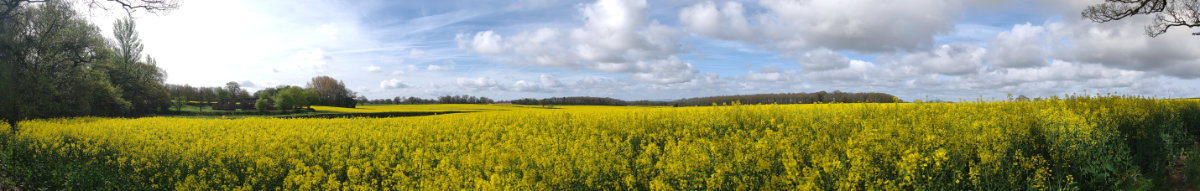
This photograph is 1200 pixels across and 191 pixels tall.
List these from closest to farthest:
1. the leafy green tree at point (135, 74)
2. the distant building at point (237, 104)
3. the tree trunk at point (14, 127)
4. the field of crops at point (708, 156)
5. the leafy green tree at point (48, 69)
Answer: the field of crops at point (708, 156) < the tree trunk at point (14, 127) < the leafy green tree at point (48, 69) < the leafy green tree at point (135, 74) < the distant building at point (237, 104)

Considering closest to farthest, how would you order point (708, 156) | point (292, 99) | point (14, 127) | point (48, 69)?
point (708, 156)
point (14, 127)
point (48, 69)
point (292, 99)

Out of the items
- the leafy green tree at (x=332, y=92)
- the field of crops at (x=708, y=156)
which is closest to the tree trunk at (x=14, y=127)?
the field of crops at (x=708, y=156)

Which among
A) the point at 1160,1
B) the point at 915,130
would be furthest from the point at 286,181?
the point at 1160,1

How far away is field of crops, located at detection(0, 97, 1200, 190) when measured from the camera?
4469mm

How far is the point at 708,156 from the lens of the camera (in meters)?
4.95

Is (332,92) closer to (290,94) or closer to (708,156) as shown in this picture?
(290,94)

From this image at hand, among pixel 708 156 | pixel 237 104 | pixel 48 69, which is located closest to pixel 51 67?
pixel 48 69

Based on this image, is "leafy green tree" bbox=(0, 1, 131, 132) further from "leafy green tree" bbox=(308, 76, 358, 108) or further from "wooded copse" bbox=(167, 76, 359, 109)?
"leafy green tree" bbox=(308, 76, 358, 108)

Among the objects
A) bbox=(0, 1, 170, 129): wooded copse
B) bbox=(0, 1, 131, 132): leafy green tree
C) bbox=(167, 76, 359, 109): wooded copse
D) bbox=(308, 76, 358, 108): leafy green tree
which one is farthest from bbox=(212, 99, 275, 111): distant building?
bbox=(0, 1, 131, 132): leafy green tree

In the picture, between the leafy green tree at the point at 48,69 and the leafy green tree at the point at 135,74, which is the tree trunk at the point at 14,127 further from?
the leafy green tree at the point at 135,74

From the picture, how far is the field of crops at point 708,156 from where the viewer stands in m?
4.47

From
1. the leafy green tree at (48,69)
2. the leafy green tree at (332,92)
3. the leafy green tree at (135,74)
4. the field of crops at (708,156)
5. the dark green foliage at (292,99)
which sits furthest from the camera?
the leafy green tree at (332,92)

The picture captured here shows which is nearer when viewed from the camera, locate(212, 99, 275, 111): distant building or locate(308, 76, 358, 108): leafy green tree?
locate(212, 99, 275, 111): distant building

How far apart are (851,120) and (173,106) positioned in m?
60.0
